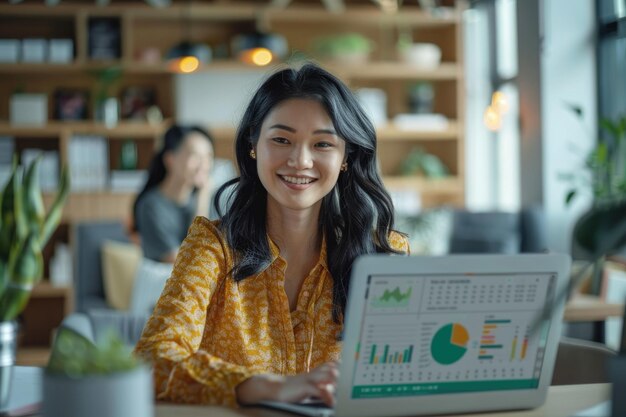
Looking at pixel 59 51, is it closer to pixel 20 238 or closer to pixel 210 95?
pixel 210 95

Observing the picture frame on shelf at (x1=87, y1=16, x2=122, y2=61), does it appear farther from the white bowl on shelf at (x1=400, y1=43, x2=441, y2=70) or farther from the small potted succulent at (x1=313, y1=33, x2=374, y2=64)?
the white bowl on shelf at (x1=400, y1=43, x2=441, y2=70)

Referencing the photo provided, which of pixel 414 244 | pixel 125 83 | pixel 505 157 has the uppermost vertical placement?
pixel 125 83


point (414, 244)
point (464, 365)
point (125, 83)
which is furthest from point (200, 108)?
point (464, 365)

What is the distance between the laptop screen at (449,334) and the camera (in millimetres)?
1307

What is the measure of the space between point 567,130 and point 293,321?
17.6 feet

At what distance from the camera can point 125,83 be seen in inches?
286

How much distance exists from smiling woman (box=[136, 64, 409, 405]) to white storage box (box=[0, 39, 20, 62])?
511 cm

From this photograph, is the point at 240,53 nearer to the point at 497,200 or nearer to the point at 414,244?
the point at 414,244

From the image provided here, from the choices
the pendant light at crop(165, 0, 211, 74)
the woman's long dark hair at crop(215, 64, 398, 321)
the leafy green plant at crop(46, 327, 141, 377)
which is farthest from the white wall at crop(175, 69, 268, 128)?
the leafy green plant at crop(46, 327, 141, 377)

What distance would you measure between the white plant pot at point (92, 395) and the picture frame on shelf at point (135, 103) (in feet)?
20.5

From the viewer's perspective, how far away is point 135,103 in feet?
23.6

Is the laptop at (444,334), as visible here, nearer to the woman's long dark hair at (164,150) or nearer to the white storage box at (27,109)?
the woman's long dark hair at (164,150)

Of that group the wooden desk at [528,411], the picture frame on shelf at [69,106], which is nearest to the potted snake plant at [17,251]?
the wooden desk at [528,411]

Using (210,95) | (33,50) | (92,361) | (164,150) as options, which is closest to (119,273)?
(164,150)
